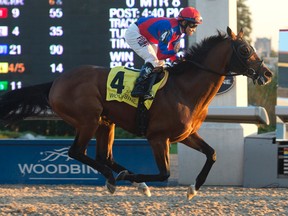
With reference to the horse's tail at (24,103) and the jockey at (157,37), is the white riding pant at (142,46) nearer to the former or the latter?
the jockey at (157,37)

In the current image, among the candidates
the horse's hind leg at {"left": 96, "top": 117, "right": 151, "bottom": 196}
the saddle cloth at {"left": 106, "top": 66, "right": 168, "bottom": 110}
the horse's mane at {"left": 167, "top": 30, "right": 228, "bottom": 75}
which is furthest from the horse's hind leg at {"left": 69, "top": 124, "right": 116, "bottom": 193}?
the horse's mane at {"left": 167, "top": 30, "right": 228, "bottom": 75}

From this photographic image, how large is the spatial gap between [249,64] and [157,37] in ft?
2.84

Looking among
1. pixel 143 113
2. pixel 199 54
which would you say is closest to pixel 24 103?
pixel 143 113

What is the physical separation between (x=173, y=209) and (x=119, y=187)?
265 cm

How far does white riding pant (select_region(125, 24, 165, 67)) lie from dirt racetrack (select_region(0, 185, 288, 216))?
1.30 metres

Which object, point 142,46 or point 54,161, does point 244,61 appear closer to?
point 142,46

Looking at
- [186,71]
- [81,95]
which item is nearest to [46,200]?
[81,95]

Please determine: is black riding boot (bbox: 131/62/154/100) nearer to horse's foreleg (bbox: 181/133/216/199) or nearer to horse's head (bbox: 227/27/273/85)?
horse's foreleg (bbox: 181/133/216/199)

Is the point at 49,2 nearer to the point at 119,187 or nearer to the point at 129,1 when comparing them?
the point at 129,1

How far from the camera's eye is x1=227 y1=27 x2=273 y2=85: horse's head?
710 cm

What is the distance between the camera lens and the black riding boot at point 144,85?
278 inches

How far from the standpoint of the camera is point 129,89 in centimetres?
721

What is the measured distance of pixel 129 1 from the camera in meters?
9.98

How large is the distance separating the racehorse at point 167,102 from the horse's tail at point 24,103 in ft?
0.42
